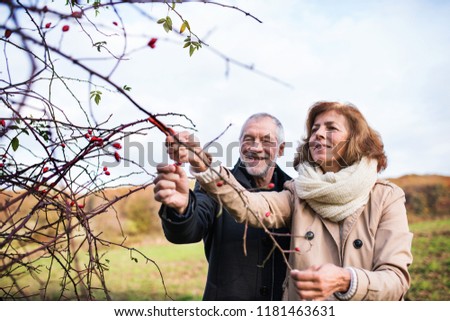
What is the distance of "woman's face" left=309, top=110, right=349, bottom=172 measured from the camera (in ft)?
8.35

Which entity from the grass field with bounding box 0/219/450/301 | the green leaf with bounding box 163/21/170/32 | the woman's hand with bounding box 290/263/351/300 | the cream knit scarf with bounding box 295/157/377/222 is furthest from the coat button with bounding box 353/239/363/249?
→ the grass field with bounding box 0/219/450/301

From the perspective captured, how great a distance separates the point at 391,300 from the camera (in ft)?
7.34

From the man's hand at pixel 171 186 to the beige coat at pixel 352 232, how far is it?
86 mm

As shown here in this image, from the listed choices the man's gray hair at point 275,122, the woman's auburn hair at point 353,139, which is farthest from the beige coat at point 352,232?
the man's gray hair at point 275,122

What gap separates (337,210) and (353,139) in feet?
1.29

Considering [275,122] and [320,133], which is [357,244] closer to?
[320,133]

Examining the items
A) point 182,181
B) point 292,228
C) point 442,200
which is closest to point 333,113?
point 292,228

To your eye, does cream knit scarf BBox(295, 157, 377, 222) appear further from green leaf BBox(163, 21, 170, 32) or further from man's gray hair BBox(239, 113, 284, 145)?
green leaf BBox(163, 21, 170, 32)

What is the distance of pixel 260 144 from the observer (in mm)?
3156

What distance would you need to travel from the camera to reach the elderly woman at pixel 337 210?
6.87 feet

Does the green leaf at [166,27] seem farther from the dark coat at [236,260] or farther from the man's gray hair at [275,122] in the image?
the man's gray hair at [275,122]

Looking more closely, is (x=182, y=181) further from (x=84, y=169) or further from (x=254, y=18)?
(x=254, y=18)

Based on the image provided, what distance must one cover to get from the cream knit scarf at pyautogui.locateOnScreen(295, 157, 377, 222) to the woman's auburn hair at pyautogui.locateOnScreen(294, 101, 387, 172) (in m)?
0.07

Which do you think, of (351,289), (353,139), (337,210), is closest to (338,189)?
(337,210)
